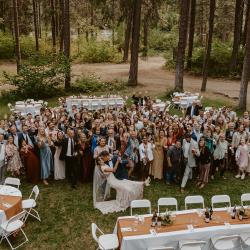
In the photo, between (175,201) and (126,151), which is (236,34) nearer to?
(126,151)

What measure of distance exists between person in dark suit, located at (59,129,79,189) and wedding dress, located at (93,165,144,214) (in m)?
1.05

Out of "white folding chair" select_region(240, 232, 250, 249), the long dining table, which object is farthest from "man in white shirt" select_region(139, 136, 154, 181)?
"white folding chair" select_region(240, 232, 250, 249)

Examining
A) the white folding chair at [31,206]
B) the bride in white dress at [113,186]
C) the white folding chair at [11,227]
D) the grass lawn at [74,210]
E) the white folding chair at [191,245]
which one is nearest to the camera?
the white folding chair at [191,245]

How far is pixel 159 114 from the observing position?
A: 14531mm

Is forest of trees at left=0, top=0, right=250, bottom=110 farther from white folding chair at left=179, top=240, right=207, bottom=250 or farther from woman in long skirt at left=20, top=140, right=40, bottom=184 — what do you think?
white folding chair at left=179, top=240, right=207, bottom=250

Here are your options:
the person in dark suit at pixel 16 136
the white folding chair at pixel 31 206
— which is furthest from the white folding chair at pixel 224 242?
→ the person in dark suit at pixel 16 136

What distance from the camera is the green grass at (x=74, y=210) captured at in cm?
886

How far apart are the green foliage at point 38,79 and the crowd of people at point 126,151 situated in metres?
9.68

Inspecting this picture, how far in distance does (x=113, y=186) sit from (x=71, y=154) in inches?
67.1

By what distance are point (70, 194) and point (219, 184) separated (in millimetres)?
4648

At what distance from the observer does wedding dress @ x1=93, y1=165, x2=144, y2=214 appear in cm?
1004

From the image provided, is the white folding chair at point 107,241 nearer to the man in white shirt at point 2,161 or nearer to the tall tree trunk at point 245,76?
the man in white shirt at point 2,161

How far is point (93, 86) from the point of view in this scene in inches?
968

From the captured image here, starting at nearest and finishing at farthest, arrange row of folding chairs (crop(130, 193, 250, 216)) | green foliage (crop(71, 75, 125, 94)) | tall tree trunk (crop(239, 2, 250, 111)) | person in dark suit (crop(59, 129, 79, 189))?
row of folding chairs (crop(130, 193, 250, 216)) < person in dark suit (crop(59, 129, 79, 189)) < tall tree trunk (crop(239, 2, 250, 111)) < green foliage (crop(71, 75, 125, 94))
